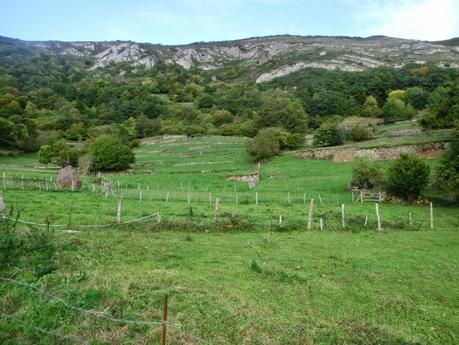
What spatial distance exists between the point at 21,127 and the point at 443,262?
90866mm

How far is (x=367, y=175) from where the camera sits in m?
40.8

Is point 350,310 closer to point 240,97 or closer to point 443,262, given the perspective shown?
point 443,262

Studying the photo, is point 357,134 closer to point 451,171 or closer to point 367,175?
point 367,175

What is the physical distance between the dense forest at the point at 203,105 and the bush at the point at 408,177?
2447 cm

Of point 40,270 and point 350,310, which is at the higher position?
point 40,270

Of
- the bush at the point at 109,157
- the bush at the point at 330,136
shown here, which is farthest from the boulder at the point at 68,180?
the bush at the point at 330,136

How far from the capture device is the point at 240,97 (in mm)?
158500

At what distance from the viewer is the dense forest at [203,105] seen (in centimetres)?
9807

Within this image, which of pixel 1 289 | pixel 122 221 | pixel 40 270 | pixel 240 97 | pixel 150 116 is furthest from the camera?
pixel 240 97

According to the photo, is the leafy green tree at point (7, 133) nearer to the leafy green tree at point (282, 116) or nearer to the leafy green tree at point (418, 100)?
the leafy green tree at point (282, 116)

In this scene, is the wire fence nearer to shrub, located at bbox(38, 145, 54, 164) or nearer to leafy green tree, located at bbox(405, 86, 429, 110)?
shrub, located at bbox(38, 145, 54, 164)

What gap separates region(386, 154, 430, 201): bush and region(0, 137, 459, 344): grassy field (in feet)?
26.5

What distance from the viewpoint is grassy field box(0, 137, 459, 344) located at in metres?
9.41

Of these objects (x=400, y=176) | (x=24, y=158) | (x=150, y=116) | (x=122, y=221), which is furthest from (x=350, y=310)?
(x=150, y=116)
